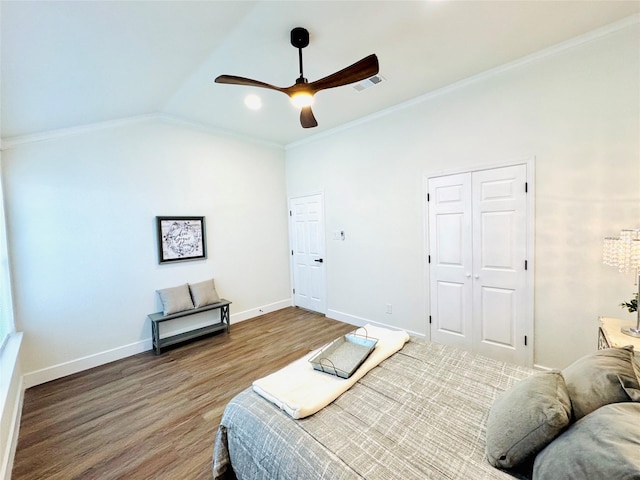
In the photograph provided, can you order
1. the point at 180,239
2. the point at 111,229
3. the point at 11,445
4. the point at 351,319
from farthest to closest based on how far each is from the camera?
the point at 351,319, the point at 180,239, the point at 111,229, the point at 11,445

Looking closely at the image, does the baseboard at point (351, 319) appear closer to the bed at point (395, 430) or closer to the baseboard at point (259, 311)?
the baseboard at point (259, 311)

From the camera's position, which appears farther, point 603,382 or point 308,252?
point 308,252

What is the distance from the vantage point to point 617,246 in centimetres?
185

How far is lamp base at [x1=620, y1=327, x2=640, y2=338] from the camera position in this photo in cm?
181

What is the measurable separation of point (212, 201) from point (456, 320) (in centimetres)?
369

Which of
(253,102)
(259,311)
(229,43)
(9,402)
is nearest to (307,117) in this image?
(229,43)

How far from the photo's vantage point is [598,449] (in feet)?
2.71

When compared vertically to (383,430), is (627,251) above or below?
above

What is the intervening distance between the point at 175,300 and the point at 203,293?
0.37 m

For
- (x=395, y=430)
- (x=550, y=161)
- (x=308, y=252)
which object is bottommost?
(x=395, y=430)

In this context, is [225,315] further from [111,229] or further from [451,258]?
[451,258]

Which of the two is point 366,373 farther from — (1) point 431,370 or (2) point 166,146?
(2) point 166,146

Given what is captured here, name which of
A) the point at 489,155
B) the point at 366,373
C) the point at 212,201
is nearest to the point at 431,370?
the point at 366,373

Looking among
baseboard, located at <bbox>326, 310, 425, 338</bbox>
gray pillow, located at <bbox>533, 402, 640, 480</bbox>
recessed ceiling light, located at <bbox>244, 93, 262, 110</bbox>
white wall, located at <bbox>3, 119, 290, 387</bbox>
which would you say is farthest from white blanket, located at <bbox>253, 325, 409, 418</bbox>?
recessed ceiling light, located at <bbox>244, 93, 262, 110</bbox>
